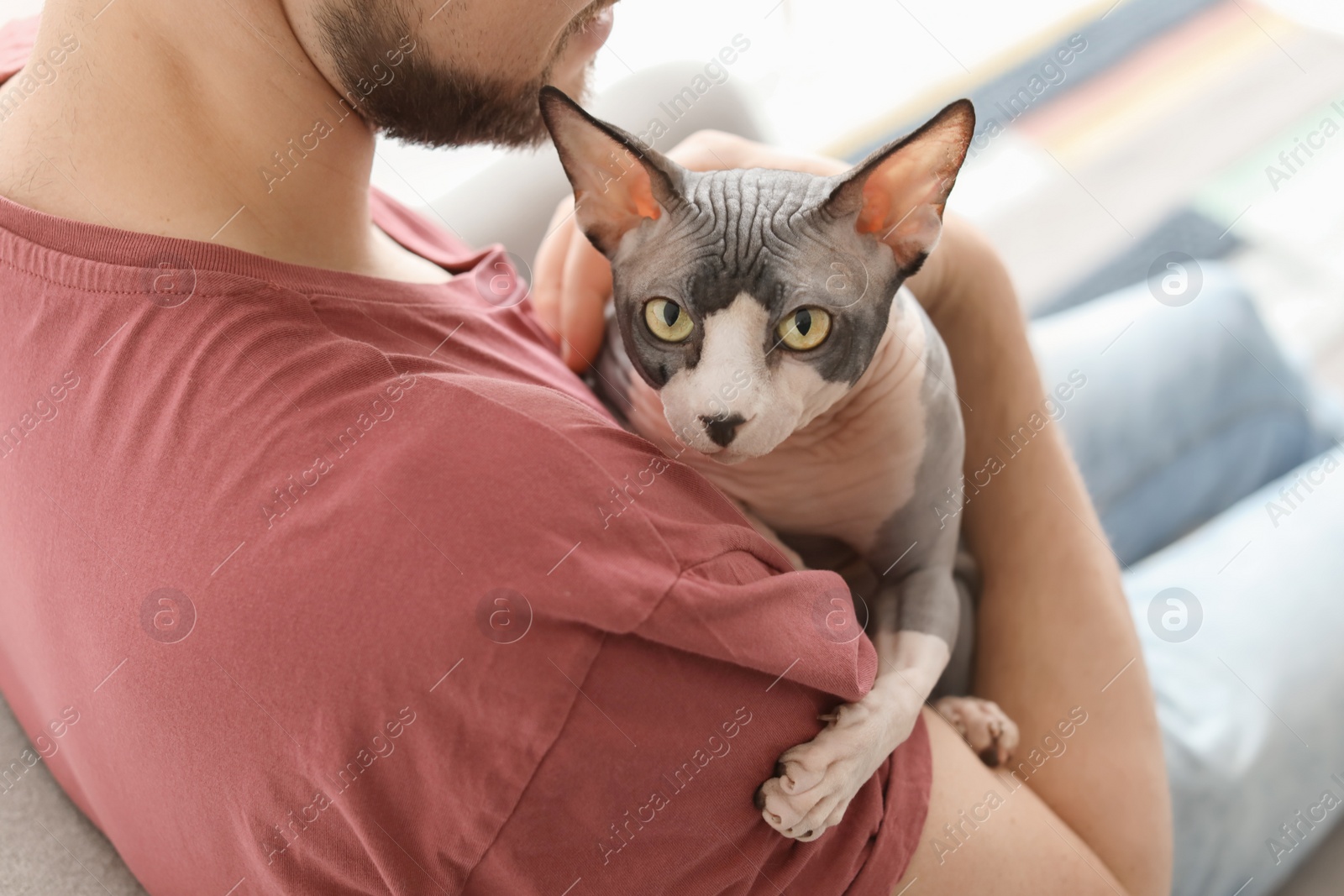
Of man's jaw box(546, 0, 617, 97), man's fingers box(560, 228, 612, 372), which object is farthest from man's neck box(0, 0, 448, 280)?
man's fingers box(560, 228, 612, 372)

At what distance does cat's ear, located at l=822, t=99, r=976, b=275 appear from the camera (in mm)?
710

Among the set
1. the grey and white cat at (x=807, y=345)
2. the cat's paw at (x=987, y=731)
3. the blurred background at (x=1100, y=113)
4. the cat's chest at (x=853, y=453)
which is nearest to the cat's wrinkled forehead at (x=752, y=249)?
the grey and white cat at (x=807, y=345)

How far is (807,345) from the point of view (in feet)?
2.43

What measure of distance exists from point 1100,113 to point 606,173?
2.38 metres

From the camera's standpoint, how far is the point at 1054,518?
105 centimetres

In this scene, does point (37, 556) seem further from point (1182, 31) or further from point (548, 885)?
point (1182, 31)

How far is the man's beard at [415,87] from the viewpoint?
2.38 ft

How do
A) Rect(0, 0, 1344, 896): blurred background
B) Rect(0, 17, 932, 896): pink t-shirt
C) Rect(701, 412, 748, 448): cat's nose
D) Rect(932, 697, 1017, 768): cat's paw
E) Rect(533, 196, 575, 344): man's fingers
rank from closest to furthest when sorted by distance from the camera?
Rect(0, 17, 932, 896): pink t-shirt, Rect(701, 412, 748, 448): cat's nose, Rect(932, 697, 1017, 768): cat's paw, Rect(533, 196, 575, 344): man's fingers, Rect(0, 0, 1344, 896): blurred background

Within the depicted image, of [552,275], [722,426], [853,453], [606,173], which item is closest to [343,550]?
→ [722,426]

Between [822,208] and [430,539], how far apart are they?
40 centimetres

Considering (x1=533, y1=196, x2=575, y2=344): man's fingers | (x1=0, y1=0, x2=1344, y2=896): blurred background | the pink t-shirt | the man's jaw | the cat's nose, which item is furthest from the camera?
(x1=0, y1=0, x2=1344, y2=896): blurred background

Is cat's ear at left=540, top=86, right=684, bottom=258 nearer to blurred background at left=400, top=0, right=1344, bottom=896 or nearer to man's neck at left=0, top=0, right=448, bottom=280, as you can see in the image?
man's neck at left=0, top=0, right=448, bottom=280

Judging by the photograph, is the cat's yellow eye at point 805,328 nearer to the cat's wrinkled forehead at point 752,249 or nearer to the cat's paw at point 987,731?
the cat's wrinkled forehead at point 752,249

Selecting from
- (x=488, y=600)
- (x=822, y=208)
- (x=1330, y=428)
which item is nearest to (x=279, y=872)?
(x=488, y=600)
